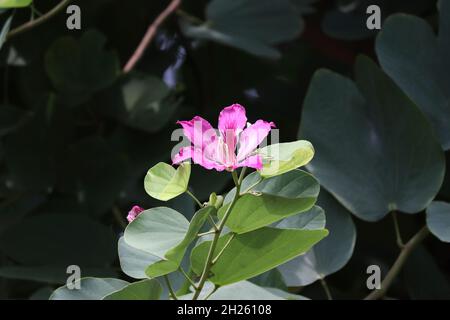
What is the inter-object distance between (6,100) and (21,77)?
3 centimetres

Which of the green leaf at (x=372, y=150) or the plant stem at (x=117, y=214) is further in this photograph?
the plant stem at (x=117, y=214)

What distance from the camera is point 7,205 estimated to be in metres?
0.70

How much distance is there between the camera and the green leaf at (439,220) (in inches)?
18.6

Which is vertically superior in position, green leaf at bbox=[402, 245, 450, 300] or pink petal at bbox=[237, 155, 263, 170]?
pink petal at bbox=[237, 155, 263, 170]

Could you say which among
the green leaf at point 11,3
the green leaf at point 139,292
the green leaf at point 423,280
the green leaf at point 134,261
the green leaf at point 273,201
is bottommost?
the green leaf at point 423,280

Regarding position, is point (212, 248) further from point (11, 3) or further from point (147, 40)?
point (147, 40)

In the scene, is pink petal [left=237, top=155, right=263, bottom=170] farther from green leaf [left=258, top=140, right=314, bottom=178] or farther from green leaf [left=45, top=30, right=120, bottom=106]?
green leaf [left=45, top=30, right=120, bottom=106]

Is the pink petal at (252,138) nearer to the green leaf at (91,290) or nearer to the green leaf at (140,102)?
the green leaf at (91,290)

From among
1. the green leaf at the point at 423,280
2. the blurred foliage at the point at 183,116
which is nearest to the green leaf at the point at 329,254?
the blurred foliage at the point at 183,116

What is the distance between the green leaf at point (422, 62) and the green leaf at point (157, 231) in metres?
0.23

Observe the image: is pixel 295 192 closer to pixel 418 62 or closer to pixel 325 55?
pixel 418 62

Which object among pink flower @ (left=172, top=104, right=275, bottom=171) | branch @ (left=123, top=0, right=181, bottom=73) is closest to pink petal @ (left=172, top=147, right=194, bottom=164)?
pink flower @ (left=172, top=104, right=275, bottom=171)

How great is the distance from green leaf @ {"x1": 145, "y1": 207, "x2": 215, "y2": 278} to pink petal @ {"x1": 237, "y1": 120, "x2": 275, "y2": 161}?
0.03 m

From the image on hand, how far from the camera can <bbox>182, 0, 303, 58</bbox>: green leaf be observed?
2.56ft
